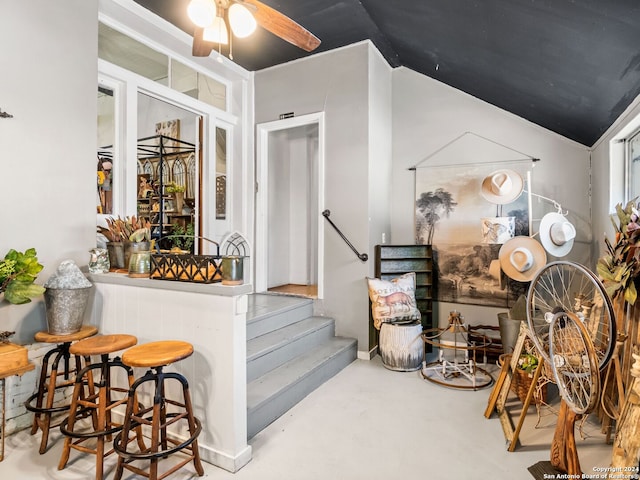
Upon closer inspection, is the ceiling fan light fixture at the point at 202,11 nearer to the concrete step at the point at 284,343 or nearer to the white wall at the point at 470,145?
the concrete step at the point at 284,343

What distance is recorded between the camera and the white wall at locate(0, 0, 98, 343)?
2.44 metres

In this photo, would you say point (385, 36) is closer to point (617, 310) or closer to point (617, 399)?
point (617, 310)

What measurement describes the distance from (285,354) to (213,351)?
47.4 inches

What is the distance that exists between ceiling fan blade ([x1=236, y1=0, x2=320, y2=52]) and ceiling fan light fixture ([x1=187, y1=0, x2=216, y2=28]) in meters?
0.15

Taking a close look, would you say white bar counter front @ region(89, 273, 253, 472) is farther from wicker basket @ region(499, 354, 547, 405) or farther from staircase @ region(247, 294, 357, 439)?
wicker basket @ region(499, 354, 547, 405)

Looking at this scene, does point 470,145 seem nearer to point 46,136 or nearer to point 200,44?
point 200,44

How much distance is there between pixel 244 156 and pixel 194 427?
3.23 meters

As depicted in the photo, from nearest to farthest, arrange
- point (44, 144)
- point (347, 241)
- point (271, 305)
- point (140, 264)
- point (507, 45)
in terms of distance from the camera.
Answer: point (140, 264), point (44, 144), point (507, 45), point (271, 305), point (347, 241)

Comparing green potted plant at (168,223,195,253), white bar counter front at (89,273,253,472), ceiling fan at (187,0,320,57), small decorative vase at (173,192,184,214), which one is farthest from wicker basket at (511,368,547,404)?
small decorative vase at (173,192,184,214)

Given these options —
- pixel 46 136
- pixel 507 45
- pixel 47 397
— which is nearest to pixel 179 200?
pixel 46 136

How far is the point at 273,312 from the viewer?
3557mm

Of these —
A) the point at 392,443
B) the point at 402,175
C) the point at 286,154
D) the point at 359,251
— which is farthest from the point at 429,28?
the point at 392,443

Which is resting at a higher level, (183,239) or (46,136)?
(46,136)

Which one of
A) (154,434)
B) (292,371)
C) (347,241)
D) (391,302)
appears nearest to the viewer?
(154,434)
